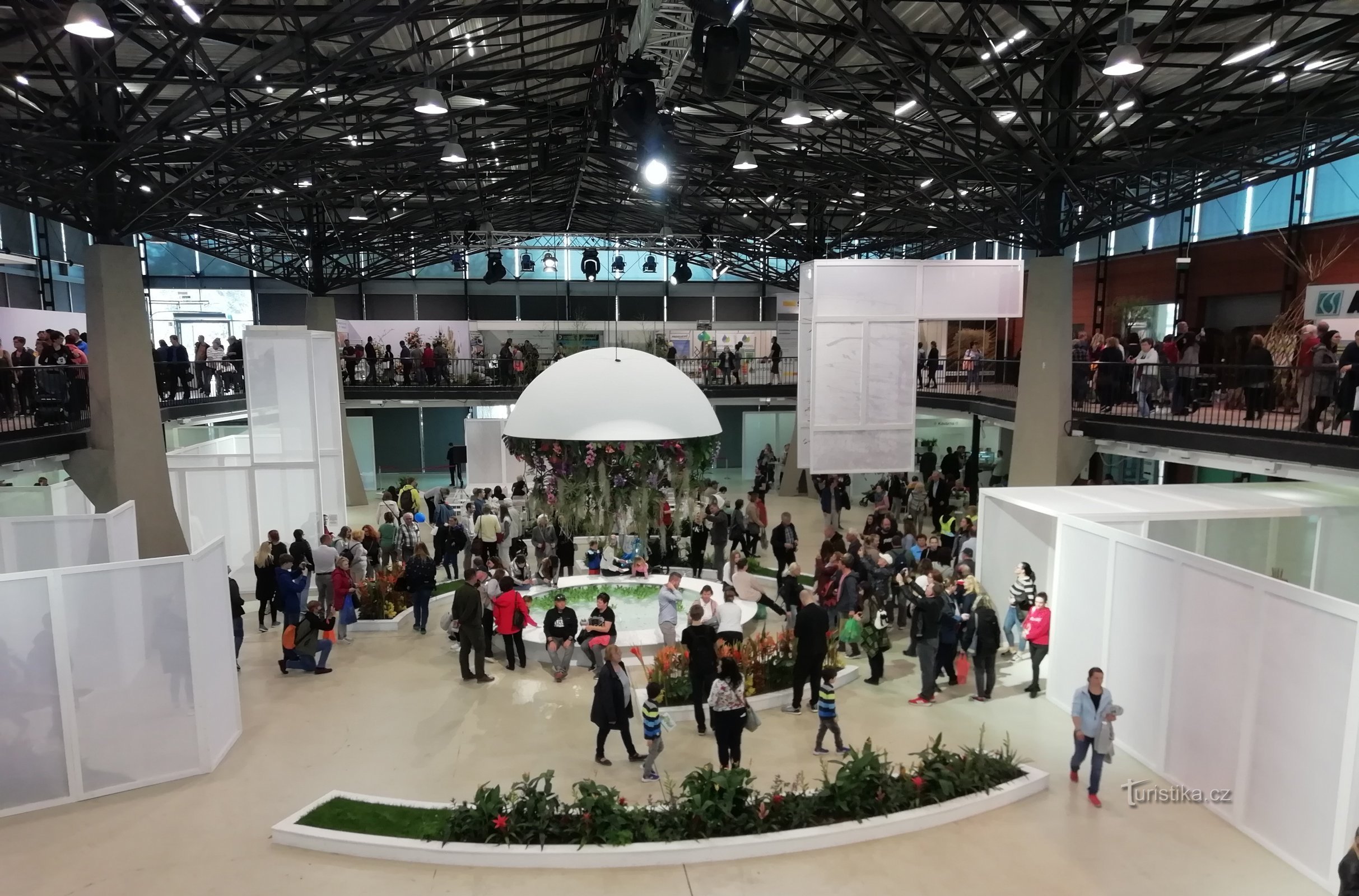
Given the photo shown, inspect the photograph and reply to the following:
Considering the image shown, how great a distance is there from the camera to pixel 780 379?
26906mm

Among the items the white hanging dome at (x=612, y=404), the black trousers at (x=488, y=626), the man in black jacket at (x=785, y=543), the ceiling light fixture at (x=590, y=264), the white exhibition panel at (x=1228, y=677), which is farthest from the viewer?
the ceiling light fixture at (x=590, y=264)

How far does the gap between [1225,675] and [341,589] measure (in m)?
10.7

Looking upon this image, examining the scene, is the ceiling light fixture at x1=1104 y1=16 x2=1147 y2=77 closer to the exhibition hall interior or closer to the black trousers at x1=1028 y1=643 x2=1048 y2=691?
the exhibition hall interior

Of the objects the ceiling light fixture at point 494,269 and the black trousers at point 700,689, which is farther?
the ceiling light fixture at point 494,269

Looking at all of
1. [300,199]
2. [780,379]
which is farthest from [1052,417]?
[300,199]

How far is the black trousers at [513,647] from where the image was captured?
1071 cm

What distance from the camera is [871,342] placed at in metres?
15.4

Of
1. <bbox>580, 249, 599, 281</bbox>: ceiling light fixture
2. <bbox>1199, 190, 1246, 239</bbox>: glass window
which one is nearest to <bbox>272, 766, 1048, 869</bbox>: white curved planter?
<bbox>1199, 190, 1246, 239</bbox>: glass window

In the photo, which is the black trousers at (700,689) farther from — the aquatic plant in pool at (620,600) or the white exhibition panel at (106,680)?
the white exhibition panel at (106,680)

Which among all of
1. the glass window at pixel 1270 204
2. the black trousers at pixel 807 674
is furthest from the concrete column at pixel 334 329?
the glass window at pixel 1270 204

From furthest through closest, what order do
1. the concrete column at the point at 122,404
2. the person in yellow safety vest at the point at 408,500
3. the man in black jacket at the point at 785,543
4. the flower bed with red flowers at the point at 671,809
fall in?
the person in yellow safety vest at the point at 408,500
the man in black jacket at the point at 785,543
the concrete column at the point at 122,404
the flower bed with red flowers at the point at 671,809

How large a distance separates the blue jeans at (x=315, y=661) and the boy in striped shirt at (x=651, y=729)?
5.18 metres

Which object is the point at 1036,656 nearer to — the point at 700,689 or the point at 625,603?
the point at 700,689

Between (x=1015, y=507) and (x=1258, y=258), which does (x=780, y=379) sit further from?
(x=1015, y=507)
